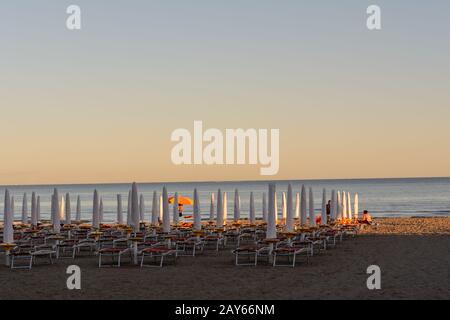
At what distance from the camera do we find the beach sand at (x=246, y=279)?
9.52 m

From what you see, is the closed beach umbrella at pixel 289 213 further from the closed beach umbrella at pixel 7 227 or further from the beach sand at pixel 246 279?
the closed beach umbrella at pixel 7 227

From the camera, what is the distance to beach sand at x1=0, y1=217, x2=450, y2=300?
9.52 m

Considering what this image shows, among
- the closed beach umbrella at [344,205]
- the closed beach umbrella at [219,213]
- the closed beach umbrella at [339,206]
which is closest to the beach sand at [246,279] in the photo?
the closed beach umbrella at [219,213]

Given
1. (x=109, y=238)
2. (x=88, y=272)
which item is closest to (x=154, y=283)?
(x=88, y=272)

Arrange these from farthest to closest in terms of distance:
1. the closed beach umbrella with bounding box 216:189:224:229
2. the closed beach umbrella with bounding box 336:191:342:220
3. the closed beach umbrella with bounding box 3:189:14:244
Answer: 1. the closed beach umbrella with bounding box 336:191:342:220
2. the closed beach umbrella with bounding box 216:189:224:229
3. the closed beach umbrella with bounding box 3:189:14:244

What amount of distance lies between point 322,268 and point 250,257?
9.08 feet

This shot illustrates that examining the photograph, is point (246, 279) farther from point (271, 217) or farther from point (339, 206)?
point (339, 206)

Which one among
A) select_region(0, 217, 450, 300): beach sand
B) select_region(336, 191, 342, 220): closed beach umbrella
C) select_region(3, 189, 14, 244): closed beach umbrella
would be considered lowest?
select_region(0, 217, 450, 300): beach sand

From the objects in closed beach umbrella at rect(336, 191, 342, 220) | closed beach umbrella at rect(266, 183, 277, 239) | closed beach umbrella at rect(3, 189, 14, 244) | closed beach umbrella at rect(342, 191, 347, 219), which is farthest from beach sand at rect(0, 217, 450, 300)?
closed beach umbrella at rect(342, 191, 347, 219)

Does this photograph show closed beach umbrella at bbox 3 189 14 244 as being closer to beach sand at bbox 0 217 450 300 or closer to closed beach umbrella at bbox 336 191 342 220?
beach sand at bbox 0 217 450 300

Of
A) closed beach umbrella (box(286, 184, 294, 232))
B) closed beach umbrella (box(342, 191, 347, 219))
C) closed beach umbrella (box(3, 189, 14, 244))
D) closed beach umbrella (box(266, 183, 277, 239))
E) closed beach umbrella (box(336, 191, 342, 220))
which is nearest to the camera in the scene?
closed beach umbrella (box(3, 189, 14, 244))

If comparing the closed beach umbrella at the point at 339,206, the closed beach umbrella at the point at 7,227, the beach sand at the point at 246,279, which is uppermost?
the closed beach umbrella at the point at 339,206

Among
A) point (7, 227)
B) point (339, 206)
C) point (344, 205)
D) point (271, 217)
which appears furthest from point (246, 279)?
point (344, 205)
